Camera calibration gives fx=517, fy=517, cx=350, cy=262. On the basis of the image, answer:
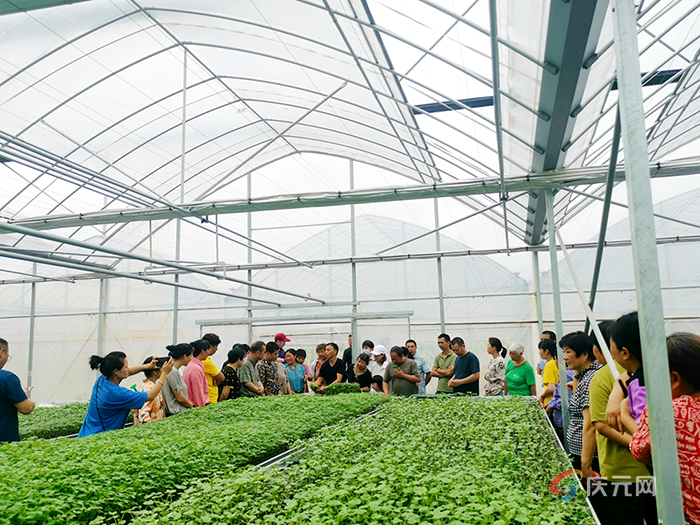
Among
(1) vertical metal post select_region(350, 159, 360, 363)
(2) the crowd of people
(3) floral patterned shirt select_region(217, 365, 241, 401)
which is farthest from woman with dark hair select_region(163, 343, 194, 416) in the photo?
(1) vertical metal post select_region(350, 159, 360, 363)

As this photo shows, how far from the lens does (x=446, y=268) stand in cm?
1323

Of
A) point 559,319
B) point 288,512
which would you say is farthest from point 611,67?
point 288,512

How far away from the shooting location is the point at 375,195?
8680 millimetres

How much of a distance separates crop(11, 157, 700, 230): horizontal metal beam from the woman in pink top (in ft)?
9.46

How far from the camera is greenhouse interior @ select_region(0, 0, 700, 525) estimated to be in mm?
2801

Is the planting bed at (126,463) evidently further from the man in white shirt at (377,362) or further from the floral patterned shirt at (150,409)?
the man in white shirt at (377,362)

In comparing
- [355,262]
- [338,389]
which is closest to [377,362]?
[338,389]

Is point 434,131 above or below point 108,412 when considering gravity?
above

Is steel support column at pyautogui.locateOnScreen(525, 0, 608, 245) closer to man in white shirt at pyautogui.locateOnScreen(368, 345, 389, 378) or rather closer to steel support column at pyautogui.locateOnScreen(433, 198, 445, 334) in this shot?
man in white shirt at pyautogui.locateOnScreen(368, 345, 389, 378)

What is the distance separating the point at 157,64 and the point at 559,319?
7.74m

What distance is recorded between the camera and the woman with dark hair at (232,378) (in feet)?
24.9

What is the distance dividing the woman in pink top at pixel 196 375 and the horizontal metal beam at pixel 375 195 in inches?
114

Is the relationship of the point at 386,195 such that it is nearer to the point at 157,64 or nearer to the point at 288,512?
the point at 157,64

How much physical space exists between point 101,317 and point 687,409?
15.5 meters
